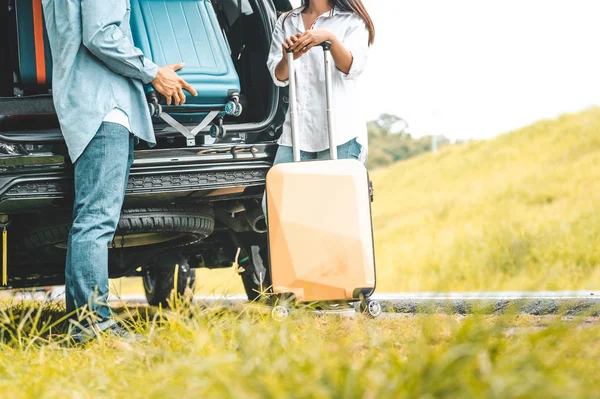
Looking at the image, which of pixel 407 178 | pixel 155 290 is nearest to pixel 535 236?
pixel 155 290

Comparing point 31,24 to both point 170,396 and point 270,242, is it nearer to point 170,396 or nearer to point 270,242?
point 270,242

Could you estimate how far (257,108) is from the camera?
4.21 meters

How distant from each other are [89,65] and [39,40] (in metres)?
0.61

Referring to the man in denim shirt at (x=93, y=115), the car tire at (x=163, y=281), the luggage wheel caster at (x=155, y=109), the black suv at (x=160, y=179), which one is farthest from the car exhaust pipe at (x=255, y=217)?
the car tire at (x=163, y=281)

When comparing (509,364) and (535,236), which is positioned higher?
(509,364)

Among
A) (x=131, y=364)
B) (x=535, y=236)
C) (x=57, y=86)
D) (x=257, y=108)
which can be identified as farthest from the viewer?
(x=535, y=236)

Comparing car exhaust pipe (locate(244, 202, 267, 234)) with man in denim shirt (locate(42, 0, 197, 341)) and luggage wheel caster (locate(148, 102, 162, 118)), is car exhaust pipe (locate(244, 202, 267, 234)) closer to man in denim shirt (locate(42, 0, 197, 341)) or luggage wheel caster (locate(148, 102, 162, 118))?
luggage wheel caster (locate(148, 102, 162, 118))

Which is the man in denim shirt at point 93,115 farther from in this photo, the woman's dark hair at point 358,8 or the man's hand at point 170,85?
the woman's dark hair at point 358,8

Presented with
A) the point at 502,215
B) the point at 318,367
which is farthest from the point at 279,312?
the point at 502,215

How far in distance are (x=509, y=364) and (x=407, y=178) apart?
23.5 metres

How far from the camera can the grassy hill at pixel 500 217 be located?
9.85m

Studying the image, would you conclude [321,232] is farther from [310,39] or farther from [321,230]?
[310,39]

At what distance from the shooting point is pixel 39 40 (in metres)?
3.75

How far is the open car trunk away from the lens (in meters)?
3.69
